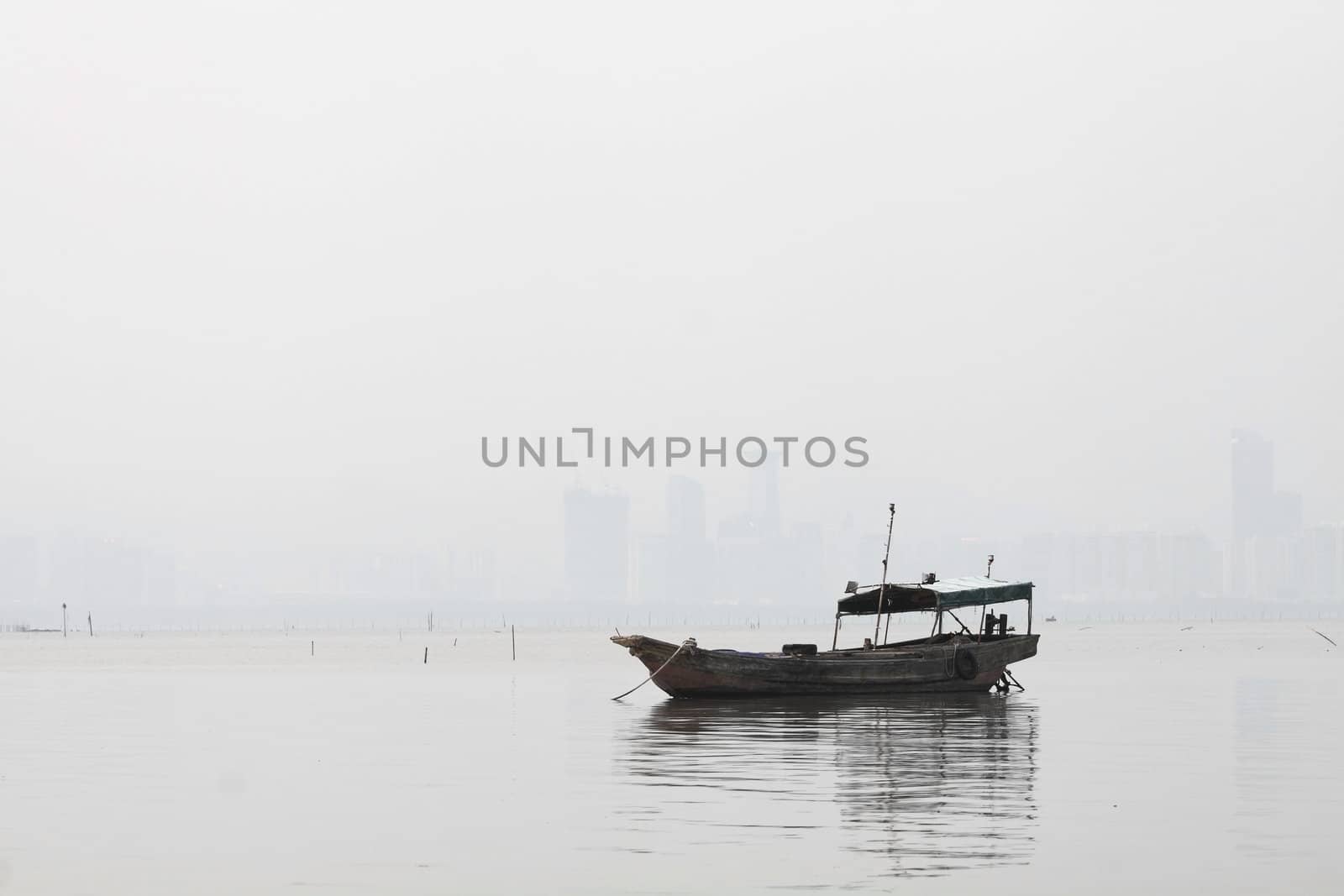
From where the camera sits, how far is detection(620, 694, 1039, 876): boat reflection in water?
69.7ft

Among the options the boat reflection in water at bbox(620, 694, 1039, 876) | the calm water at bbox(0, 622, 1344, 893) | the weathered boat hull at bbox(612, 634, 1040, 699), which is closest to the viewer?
the calm water at bbox(0, 622, 1344, 893)

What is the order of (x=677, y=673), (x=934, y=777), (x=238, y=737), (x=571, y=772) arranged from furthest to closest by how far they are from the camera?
(x=677, y=673)
(x=238, y=737)
(x=571, y=772)
(x=934, y=777)

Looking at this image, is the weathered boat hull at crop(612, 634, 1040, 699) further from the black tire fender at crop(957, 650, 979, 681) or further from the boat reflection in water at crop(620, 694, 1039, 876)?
→ the boat reflection in water at crop(620, 694, 1039, 876)

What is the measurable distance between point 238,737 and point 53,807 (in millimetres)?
15982

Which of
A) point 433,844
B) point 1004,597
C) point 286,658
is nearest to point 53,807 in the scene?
point 433,844

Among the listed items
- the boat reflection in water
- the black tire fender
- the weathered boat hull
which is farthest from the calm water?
the black tire fender

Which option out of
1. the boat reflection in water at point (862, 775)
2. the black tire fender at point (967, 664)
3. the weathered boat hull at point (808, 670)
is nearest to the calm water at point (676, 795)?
the boat reflection in water at point (862, 775)

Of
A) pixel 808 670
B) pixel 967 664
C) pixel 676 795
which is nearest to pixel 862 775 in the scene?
pixel 676 795

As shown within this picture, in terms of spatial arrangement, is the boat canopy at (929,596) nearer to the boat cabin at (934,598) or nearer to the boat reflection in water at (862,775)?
the boat cabin at (934,598)

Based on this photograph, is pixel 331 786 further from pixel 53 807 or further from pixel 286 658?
pixel 286 658

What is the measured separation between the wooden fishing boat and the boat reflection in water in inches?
39.5

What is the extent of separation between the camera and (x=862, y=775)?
29250 millimetres

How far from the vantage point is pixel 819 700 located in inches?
2034

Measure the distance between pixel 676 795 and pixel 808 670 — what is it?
76.7 ft
